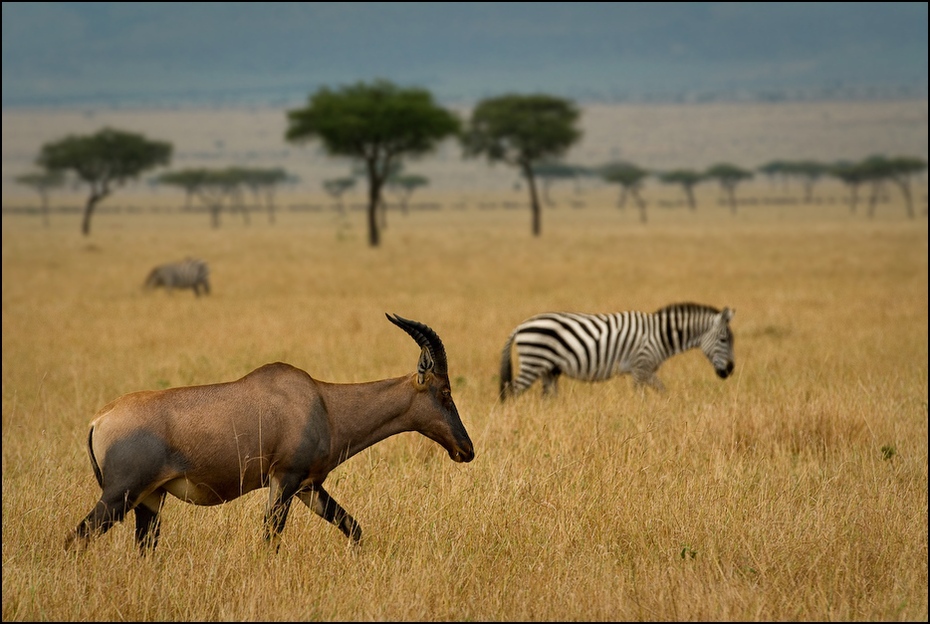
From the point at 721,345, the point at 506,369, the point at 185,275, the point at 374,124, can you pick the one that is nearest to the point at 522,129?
the point at 374,124

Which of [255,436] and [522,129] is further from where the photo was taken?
[522,129]

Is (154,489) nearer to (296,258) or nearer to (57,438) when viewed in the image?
(57,438)

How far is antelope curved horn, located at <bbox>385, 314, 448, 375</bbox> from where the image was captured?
5691mm

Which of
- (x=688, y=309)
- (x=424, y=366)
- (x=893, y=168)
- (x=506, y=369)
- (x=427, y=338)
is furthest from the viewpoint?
(x=893, y=168)

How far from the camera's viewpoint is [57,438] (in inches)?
343

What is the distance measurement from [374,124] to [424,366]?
44.0 meters

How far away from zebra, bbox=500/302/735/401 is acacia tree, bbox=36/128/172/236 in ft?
200

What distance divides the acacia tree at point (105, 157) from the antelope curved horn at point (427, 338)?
6597cm

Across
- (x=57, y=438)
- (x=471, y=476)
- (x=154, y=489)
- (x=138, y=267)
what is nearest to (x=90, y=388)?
(x=57, y=438)

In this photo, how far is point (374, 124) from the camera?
49.0 meters

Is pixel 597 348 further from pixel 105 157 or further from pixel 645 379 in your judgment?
pixel 105 157

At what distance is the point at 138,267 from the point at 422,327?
3095cm

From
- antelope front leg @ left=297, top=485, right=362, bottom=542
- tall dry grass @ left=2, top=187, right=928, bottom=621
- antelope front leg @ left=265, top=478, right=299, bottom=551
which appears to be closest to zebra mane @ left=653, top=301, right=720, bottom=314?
tall dry grass @ left=2, top=187, right=928, bottom=621

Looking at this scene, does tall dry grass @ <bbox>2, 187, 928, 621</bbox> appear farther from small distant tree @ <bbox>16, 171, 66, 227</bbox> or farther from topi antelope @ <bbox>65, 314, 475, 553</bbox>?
small distant tree @ <bbox>16, 171, 66, 227</bbox>
